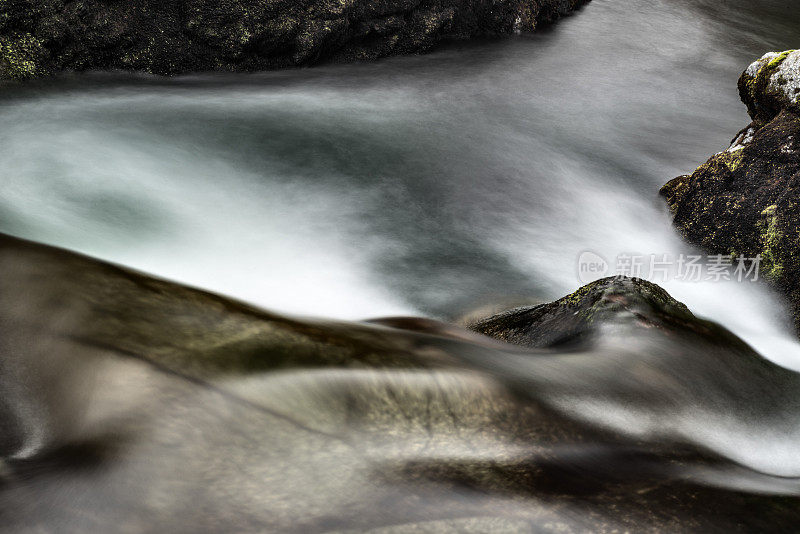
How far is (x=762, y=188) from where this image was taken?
17.8 feet

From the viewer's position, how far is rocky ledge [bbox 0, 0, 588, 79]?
7.14 m

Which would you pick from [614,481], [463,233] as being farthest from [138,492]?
[463,233]

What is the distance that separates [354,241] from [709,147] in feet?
17.0

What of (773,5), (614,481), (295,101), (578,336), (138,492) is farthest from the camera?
(773,5)

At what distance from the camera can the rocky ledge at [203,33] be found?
23.4 ft

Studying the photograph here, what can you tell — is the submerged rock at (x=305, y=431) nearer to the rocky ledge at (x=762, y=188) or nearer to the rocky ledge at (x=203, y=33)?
the rocky ledge at (x=762, y=188)

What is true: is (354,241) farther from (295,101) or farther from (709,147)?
(709,147)

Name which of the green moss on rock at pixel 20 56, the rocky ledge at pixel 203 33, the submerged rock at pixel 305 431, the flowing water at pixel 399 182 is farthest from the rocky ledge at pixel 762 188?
the green moss on rock at pixel 20 56

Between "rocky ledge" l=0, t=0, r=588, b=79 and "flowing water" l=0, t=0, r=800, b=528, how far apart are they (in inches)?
10.0

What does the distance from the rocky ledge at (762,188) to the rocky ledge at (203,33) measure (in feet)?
15.8

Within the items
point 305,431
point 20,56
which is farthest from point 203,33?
point 305,431

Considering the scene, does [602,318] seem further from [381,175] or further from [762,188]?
[381,175]

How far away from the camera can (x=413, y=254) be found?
555 cm

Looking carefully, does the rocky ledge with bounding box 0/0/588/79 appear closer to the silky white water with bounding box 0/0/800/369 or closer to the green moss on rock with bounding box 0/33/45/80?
the green moss on rock with bounding box 0/33/45/80
